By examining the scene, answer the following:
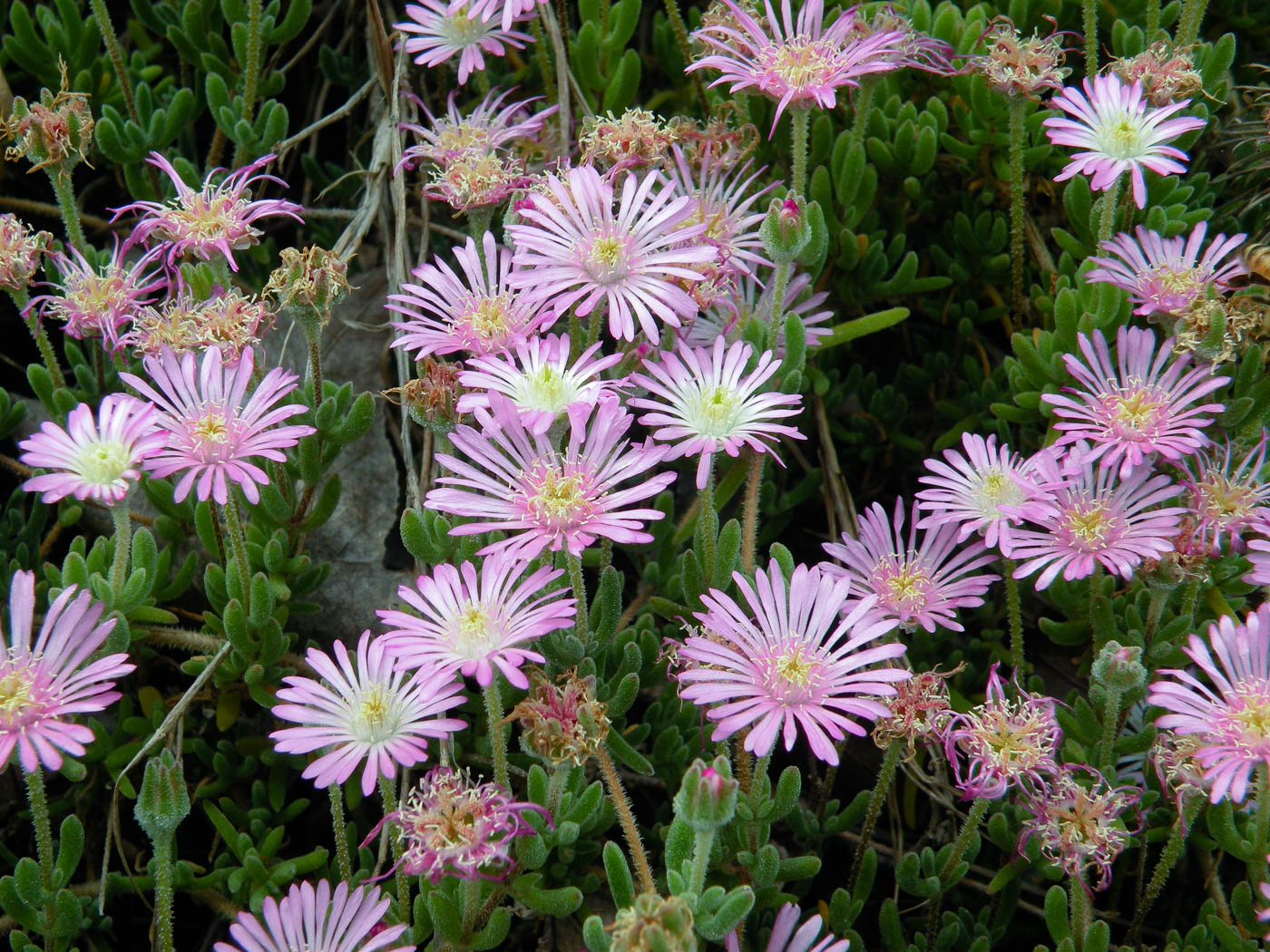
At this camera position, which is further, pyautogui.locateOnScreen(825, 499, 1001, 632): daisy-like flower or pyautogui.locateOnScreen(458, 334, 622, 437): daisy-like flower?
pyautogui.locateOnScreen(825, 499, 1001, 632): daisy-like flower

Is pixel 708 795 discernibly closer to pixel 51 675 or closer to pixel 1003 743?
pixel 1003 743

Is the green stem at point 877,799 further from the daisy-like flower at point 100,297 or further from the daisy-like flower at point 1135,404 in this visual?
the daisy-like flower at point 100,297

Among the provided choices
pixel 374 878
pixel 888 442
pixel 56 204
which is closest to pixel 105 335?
pixel 56 204

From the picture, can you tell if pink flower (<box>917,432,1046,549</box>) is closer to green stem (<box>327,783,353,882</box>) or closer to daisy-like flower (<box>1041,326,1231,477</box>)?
daisy-like flower (<box>1041,326,1231,477</box>)

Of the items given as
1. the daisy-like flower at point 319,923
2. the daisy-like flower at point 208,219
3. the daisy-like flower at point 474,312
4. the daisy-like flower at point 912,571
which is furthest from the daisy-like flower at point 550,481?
the daisy-like flower at point 208,219

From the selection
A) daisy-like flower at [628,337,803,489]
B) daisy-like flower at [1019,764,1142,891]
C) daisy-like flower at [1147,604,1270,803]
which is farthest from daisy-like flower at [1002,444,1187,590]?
daisy-like flower at [628,337,803,489]

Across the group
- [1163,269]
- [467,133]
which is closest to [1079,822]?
[1163,269]
